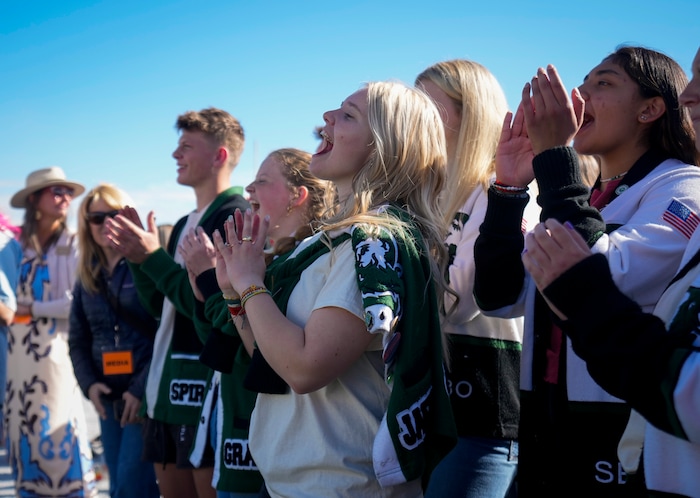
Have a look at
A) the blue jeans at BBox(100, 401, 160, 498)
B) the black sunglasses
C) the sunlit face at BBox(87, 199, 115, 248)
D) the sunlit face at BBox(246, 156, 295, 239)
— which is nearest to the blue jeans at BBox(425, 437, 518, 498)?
the sunlit face at BBox(246, 156, 295, 239)

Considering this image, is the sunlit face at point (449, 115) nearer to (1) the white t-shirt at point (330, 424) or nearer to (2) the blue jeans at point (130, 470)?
(1) the white t-shirt at point (330, 424)

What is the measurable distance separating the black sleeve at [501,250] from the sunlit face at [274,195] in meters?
1.49

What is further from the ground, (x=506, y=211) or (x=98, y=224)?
(x=98, y=224)

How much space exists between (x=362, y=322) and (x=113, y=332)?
3026 millimetres

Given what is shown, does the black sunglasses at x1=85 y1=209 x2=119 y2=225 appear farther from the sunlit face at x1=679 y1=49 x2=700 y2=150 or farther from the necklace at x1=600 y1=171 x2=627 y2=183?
the sunlit face at x1=679 y1=49 x2=700 y2=150

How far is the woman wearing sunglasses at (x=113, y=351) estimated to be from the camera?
435 centimetres

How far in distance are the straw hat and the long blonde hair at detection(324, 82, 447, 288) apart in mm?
4156

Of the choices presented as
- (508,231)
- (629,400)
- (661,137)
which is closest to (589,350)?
(629,400)

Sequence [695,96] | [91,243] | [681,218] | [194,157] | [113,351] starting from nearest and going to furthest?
[695,96] → [681,218] → [194,157] → [113,351] → [91,243]

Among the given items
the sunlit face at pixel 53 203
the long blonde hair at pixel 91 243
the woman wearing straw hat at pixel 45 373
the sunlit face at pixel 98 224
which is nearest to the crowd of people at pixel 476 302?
the long blonde hair at pixel 91 243

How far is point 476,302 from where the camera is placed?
2.34 metres

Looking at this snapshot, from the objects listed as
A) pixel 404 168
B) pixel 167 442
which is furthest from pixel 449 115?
pixel 167 442

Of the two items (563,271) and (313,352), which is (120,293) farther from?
(563,271)

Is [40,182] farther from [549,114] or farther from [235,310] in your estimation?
[549,114]
